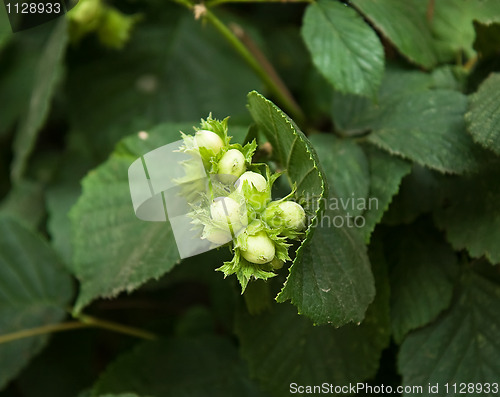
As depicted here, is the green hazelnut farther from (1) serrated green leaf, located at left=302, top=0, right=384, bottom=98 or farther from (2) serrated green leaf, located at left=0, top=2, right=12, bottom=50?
(2) serrated green leaf, located at left=0, top=2, right=12, bottom=50

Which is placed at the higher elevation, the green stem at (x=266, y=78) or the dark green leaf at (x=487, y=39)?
the dark green leaf at (x=487, y=39)

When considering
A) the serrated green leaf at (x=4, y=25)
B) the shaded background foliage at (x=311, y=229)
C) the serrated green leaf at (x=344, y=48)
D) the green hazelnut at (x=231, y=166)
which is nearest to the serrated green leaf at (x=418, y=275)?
the shaded background foliage at (x=311, y=229)

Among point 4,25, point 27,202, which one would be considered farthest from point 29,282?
point 4,25

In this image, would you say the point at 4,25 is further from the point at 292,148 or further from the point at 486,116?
the point at 486,116

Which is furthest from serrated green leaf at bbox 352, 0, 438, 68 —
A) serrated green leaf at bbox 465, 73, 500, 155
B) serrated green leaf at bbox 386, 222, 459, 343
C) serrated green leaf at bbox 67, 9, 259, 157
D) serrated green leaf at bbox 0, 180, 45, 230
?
serrated green leaf at bbox 0, 180, 45, 230

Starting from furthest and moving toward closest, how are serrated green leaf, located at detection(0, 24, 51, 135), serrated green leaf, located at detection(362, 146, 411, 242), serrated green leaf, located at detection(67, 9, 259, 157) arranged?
serrated green leaf, located at detection(0, 24, 51, 135) → serrated green leaf, located at detection(67, 9, 259, 157) → serrated green leaf, located at detection(362, 146, 411, 242)

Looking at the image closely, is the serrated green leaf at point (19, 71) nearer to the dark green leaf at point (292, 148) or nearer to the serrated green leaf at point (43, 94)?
the serrated green leaf at point (43, 94)

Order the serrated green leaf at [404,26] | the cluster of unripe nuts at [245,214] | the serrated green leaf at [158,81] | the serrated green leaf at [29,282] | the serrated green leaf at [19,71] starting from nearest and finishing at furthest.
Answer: the cluster of unripe nuts at [245,214] < the serrated green leaf at [404,26] < the serrated green leaf at [29,282] < the serrated green leaf at [158,81] < the serrated green leaf at [19,71]
